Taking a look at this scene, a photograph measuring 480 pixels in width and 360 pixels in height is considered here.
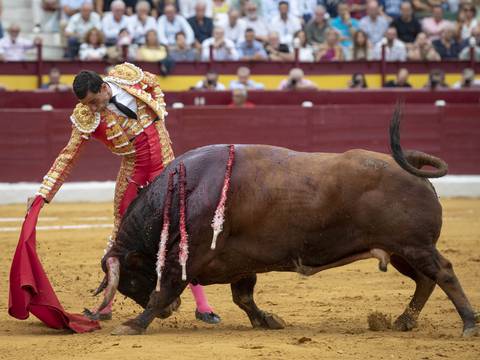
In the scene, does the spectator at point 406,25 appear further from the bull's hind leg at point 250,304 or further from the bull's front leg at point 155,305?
the bull's front leg at point 155,305

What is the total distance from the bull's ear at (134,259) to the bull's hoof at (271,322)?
0.70 m

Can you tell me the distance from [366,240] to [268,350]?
33.6 inches

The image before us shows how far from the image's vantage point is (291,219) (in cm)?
510

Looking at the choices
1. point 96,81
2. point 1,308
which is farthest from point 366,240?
point 1,308

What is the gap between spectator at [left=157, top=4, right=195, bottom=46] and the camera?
12.7 meters

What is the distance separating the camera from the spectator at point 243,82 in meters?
12.2

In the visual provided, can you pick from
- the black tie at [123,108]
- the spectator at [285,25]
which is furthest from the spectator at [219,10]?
the black tie at [123,108]

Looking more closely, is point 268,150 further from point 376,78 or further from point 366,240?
point 376,78

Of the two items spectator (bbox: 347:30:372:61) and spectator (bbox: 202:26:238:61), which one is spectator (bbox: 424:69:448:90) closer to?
spectator (bbox: 347:30:372:61)

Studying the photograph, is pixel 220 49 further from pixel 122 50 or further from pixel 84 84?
pixel 84 84

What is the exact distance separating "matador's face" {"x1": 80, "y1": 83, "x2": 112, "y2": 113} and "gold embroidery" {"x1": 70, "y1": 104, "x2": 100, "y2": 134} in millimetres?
45

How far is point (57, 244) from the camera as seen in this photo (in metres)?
8.45

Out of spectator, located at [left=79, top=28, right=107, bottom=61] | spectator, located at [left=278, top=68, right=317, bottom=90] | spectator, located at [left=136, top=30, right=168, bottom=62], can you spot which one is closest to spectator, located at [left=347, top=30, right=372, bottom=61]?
spectator, located at [left=278, top=68, right=317, bottom=90]

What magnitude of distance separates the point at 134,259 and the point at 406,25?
937cm
